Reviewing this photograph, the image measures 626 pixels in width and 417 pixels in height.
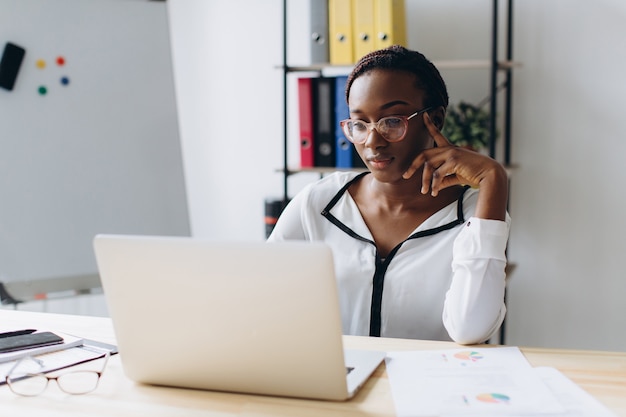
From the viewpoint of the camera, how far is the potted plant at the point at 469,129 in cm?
252

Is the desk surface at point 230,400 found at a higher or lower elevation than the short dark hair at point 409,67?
lower

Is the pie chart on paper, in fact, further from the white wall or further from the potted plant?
the white wall

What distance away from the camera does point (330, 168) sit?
2631mm

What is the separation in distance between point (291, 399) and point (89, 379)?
34 cm

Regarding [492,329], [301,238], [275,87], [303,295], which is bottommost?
[492,329]

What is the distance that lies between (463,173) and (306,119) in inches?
51.1

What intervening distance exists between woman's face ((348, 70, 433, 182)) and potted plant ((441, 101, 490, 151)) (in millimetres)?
1025

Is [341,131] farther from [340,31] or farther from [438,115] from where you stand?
[438,115]

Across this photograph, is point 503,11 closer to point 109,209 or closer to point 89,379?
point 109,209

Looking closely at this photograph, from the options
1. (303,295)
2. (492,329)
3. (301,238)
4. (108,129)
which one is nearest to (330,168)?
(108,129)

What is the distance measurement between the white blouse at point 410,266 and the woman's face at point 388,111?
0.15 metres

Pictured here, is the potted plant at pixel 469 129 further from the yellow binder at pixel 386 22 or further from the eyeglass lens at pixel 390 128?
the eyeglass lens at pixel 390 128

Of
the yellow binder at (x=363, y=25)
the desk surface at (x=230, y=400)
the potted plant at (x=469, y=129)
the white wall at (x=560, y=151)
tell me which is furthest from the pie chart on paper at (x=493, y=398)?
the white wall at (x=560, y=151)

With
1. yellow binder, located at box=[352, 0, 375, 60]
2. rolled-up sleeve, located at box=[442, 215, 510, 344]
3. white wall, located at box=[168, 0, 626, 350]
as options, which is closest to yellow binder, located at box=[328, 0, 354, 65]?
yellow binder, located at box=[352, 0, 375, 60]
